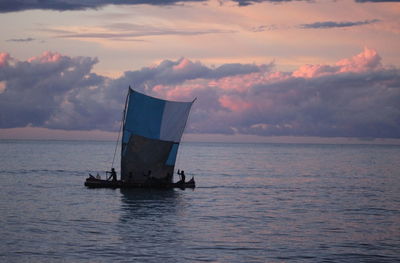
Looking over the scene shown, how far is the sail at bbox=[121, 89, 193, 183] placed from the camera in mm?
51781

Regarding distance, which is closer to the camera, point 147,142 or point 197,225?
point 197,225

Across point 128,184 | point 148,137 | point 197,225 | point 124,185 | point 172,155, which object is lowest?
point 124,185

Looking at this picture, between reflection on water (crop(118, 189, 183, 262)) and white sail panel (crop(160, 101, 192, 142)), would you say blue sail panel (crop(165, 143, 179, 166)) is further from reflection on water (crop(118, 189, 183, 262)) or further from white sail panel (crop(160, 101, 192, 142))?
reflection on water (crop(118, 189, 183, 262))

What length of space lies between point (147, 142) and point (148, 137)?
1.48 ft

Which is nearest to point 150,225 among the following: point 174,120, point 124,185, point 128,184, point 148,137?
point 128,184

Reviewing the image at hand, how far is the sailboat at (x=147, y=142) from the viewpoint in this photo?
51.7m

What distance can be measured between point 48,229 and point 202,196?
21.2m

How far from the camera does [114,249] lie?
2744 centimetres

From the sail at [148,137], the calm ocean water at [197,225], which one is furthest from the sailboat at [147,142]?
the calm ocean water at [197,225]

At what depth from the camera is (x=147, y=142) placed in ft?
171

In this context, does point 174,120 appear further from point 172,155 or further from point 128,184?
point 128,184

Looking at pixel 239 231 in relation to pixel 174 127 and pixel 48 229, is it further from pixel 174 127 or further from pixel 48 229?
pixel 174 127

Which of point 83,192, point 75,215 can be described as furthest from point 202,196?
point 75,215

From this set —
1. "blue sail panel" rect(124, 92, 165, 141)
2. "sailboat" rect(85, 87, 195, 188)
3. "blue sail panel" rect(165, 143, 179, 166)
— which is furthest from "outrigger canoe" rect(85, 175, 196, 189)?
"blue sail panel" rect(124, 92, 165, 141)
